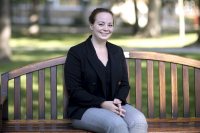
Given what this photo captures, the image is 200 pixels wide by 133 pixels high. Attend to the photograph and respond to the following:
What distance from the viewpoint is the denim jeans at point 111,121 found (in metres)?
4.94

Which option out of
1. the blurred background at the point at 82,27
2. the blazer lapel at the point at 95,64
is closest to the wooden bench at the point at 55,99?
the blazer lapel at the point at 95,64

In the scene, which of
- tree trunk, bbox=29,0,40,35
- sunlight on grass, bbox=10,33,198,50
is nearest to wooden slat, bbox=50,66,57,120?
sunlight on grass, bbox=10,33,198,50

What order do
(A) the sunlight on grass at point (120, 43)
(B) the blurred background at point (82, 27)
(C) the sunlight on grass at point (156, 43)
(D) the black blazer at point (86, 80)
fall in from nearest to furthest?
(D) the black blazer at point (86, 80)
(B) the blurred background at point (82, 27)
(C) the sunlight on grass at point (156, 43)
(A) the sunlight on grass at point (120, 43)

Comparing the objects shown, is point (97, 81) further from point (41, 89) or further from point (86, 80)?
A: point (41, 89)

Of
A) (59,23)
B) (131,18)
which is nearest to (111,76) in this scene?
(131,18)

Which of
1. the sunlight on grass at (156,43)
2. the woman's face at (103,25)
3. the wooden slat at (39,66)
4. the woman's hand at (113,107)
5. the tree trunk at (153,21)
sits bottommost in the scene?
the sunlight on grass at (156,43)

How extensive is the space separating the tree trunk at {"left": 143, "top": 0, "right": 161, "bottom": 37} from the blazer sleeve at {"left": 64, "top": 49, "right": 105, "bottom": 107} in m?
25.0

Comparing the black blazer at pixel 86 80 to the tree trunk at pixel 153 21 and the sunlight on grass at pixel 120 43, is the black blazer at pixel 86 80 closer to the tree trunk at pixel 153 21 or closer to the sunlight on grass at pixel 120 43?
the sunlight on grass at pixel 120 43

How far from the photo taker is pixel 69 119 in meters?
5.62

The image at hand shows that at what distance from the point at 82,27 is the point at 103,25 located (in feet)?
124

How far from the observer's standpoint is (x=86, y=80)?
532 centimetres

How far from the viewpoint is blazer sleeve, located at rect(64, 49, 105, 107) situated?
Result: 523cm

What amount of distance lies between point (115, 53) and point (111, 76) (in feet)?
0.87

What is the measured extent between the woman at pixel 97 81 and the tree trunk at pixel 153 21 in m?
24.9
